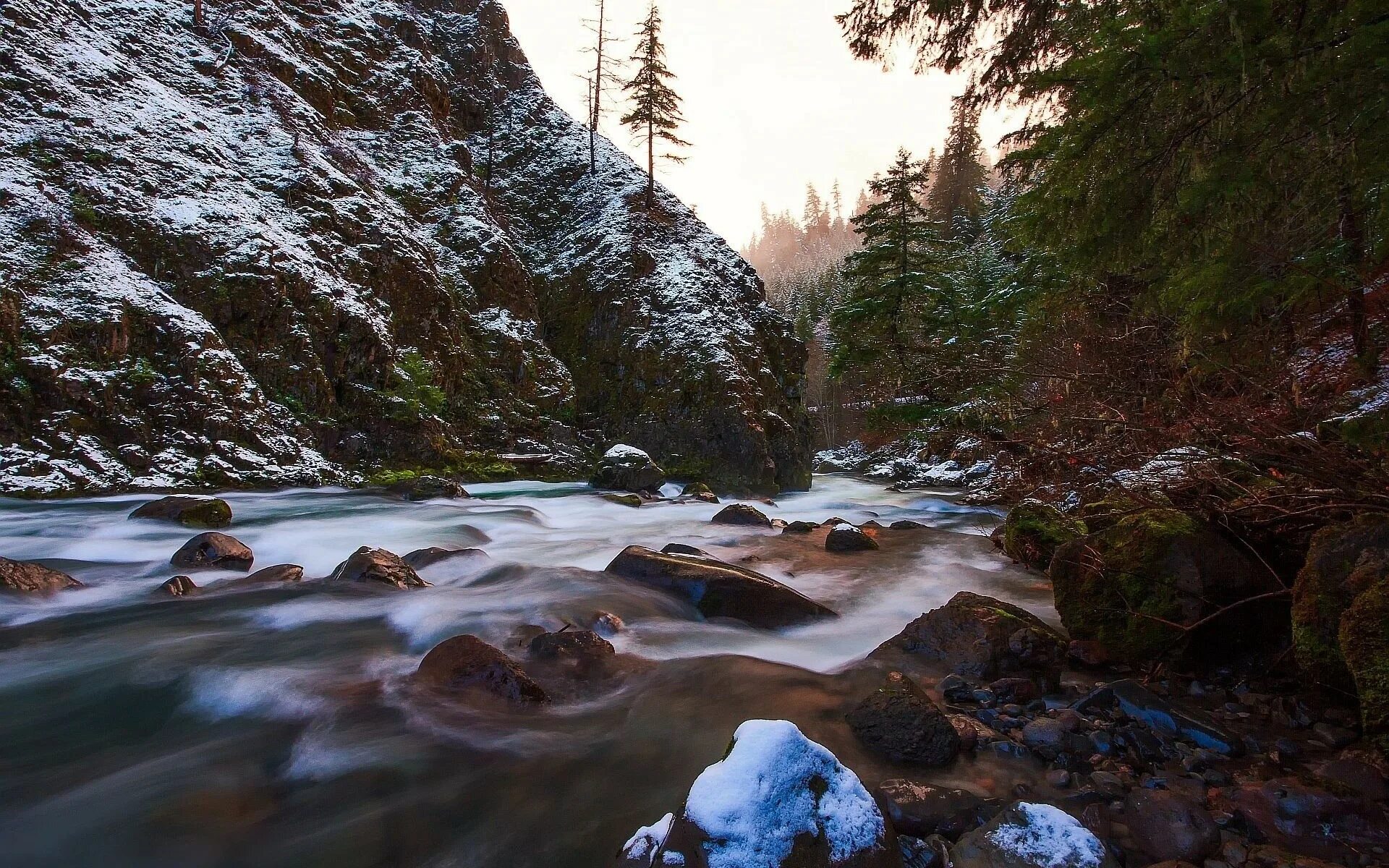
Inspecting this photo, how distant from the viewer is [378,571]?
6363 millimetres

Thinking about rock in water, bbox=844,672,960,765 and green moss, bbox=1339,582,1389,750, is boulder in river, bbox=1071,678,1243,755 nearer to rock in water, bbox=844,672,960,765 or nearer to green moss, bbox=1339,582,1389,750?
green moss, bbox=1339,582,1389,750

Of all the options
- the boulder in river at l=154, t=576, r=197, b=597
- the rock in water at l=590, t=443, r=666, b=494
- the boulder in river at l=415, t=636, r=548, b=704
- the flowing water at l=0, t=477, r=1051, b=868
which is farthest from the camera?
the rock in water at l=590, t=443, r=666, b=494

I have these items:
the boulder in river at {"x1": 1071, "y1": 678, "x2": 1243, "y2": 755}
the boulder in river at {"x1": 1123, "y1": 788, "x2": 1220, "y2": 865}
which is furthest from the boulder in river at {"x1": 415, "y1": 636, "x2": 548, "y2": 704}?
the boulder in river at {"x1": 1071, "y1": 678, "x2": 1243, "y2": 755}

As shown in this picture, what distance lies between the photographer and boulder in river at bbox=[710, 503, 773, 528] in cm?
1139

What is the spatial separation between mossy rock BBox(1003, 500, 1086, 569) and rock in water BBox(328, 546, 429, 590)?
6.98 m

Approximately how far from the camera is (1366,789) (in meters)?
2.38

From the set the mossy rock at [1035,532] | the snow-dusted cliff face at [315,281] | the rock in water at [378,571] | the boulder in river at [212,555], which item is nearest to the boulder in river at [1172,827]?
the mossy rock at [1035,532]

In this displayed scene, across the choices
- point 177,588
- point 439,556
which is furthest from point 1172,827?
point 177,588

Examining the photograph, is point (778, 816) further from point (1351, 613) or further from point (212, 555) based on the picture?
point (212, 555)

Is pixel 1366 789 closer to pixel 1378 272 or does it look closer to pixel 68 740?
pixel 1378 272

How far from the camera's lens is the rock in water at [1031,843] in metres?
2.07

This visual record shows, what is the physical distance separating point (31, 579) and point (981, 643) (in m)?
8.54

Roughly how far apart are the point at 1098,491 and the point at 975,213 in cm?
4320

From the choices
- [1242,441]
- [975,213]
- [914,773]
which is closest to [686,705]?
[914,773]
